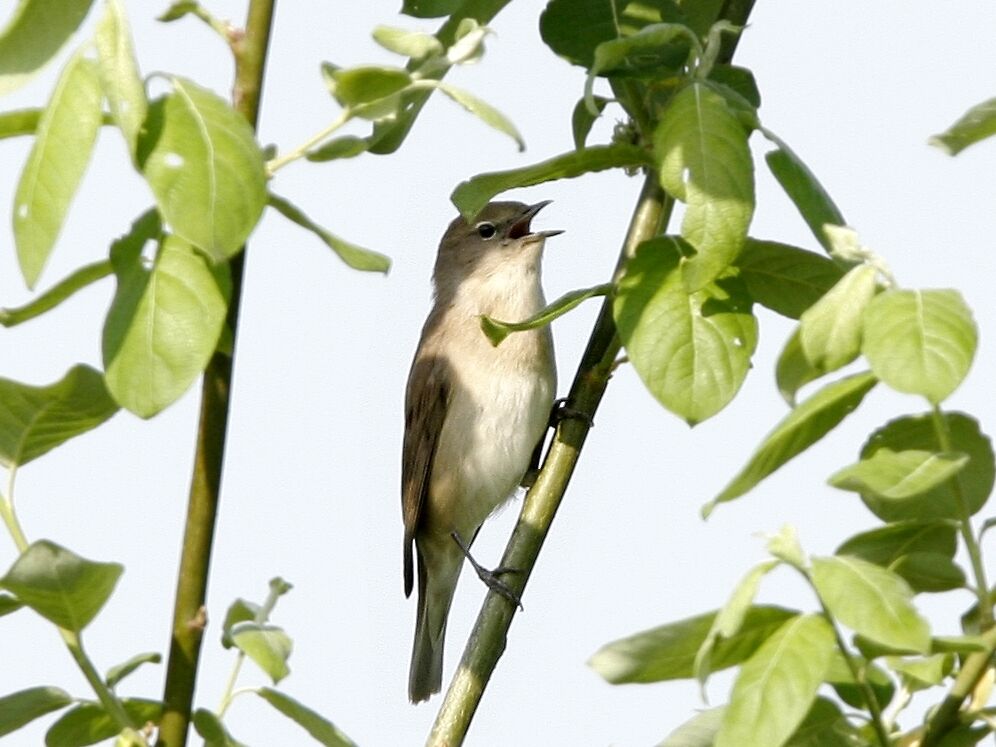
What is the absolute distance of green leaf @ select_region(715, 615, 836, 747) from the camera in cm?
158

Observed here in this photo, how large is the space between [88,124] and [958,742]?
1.33m

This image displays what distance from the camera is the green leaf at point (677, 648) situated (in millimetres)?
1747

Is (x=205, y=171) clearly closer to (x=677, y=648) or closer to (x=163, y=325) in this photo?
(x=163, y=325)

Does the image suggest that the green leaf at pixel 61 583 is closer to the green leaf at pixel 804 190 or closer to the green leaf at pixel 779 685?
the green leaf at pixel 779 685

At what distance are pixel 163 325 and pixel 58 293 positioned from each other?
0.35m

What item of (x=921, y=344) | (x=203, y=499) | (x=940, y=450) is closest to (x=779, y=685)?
(x=921, y=344)

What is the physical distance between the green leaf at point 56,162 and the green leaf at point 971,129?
1.15 metres

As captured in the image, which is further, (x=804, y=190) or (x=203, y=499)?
(x=804, y=190)

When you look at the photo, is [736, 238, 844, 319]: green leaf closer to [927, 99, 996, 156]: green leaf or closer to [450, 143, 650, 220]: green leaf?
[450, 143, 650, 220]: green leaf

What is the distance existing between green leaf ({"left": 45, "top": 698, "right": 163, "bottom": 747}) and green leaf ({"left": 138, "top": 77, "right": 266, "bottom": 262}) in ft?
2.10

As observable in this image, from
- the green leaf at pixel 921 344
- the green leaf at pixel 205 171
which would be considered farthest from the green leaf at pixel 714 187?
the green leaf at pixel 205 171

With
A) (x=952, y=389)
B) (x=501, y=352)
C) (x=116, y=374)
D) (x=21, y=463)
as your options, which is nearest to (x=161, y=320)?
(x=116, y=374)

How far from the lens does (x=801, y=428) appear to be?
181 cm

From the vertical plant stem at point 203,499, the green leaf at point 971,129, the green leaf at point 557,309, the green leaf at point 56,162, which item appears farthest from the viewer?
the green leaf at point 557,309
